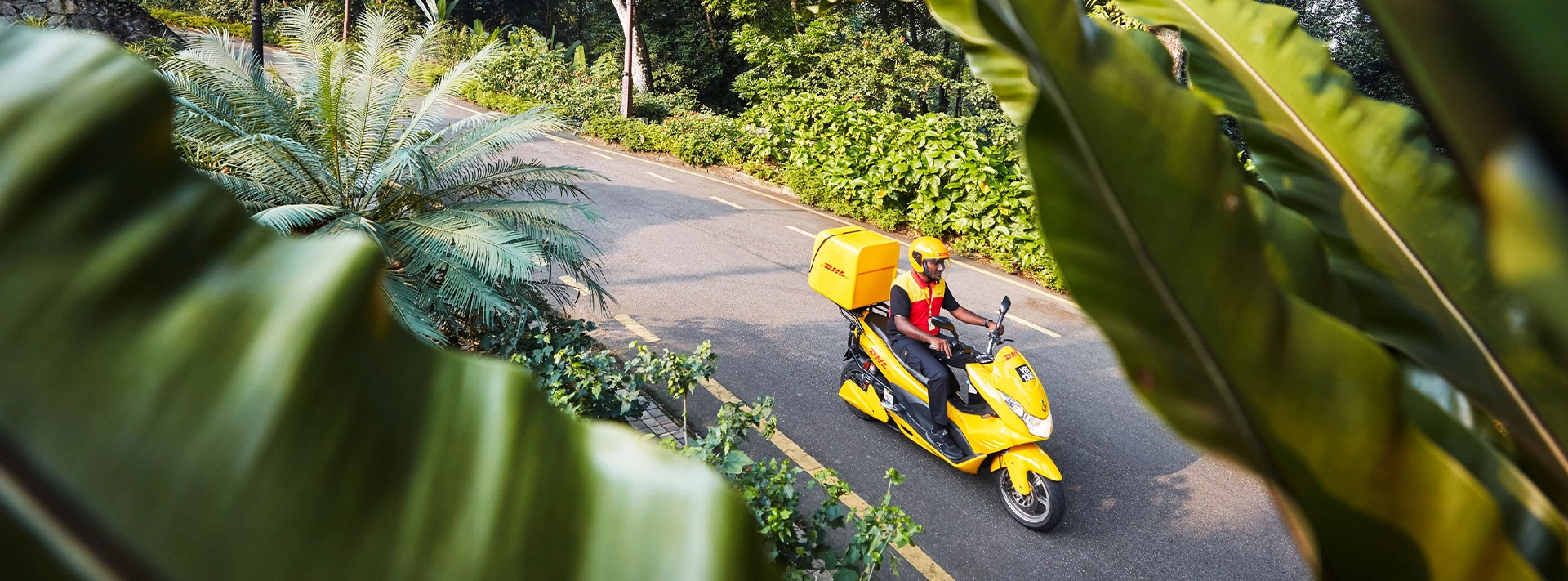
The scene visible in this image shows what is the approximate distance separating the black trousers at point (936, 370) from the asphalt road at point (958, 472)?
0.47 meters

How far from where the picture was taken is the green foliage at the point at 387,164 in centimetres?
454

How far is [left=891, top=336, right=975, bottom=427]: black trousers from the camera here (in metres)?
5.29

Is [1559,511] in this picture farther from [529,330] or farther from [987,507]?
[529,330]

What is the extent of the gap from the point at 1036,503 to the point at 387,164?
4026mm

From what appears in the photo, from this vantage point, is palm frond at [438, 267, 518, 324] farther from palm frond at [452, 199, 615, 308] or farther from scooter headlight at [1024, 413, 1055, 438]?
scooter headlight at [1024, 413, 1055, 438]

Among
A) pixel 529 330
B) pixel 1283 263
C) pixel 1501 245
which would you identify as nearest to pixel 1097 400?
pixel 529 330

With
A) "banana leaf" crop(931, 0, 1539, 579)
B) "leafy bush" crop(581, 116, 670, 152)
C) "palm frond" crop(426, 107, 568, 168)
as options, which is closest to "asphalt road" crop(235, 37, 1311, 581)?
"banana leaf" crop(931, 0, 1539, 579)

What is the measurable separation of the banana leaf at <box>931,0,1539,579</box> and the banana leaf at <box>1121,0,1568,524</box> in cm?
12

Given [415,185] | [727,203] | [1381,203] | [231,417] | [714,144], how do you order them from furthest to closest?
1. [714,144]
2. [727,203]
3. [415,185]
4. [1381,203]
5. [231,417]

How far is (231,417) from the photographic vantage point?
0.40 m

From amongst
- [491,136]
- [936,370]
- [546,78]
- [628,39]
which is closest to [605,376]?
[491,136]

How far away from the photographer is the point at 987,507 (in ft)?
16.9

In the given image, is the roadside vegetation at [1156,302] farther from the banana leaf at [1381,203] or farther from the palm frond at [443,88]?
the palm frond at [443,88]

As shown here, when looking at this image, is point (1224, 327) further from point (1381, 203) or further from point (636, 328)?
point (636, 328)
